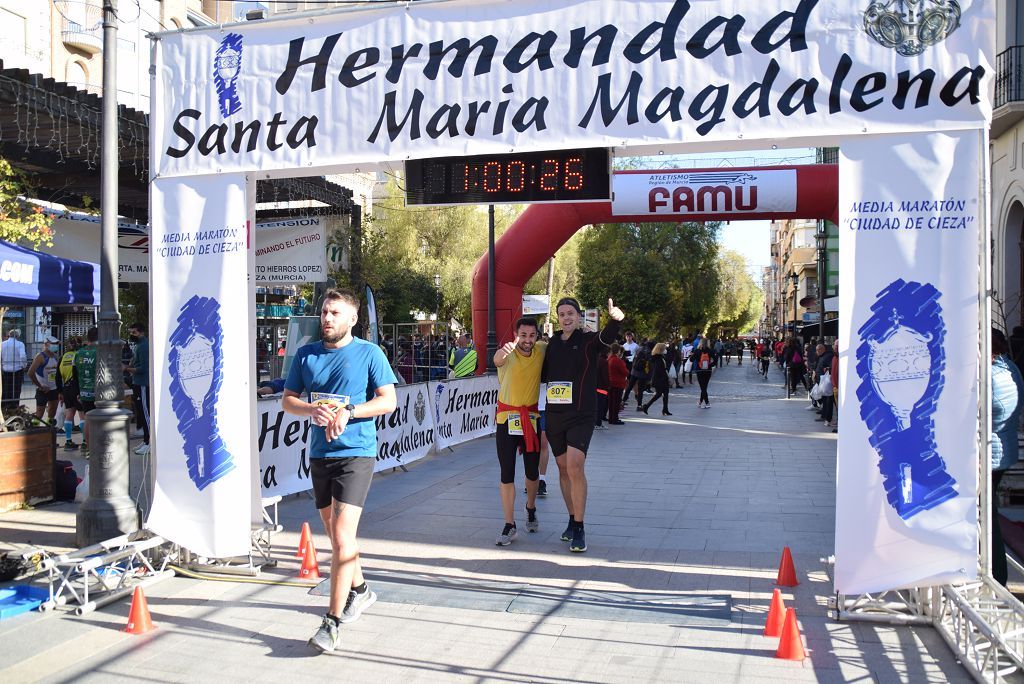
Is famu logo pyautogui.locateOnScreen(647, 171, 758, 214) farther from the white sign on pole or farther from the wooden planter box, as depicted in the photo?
the wooden planter box

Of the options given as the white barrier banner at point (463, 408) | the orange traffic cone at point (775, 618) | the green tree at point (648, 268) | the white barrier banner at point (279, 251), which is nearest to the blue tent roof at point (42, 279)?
the white barrier banner at point (463, 408)

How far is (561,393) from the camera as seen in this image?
6824mm

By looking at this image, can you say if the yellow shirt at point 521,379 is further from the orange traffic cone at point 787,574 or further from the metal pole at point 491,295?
the metal pole at point 491,295

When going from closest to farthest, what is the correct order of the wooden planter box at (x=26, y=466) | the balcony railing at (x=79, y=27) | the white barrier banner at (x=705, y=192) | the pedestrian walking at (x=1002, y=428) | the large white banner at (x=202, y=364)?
the pedestrian walking at (x=1002, y=428) → the large white banner at (x=202, y=364) → the wooden planter box at (x=26, y=466) → the white barrier banner at (x=705, y=192) → the balcony railing at (x=79, y=27)

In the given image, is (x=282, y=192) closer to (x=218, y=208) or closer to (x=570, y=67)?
(x=218, y=208)

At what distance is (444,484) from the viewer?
1020cm

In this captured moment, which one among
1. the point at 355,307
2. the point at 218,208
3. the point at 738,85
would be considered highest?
the point at 738,85

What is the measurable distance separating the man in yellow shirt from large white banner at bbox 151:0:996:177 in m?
1.77

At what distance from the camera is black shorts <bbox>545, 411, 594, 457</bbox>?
677 cm

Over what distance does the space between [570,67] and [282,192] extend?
9960mm

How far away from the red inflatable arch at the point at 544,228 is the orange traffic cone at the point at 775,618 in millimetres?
9356

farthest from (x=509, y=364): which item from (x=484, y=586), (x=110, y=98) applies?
(x=110, y=98)

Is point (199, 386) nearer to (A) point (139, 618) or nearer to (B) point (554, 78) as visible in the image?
(A) point (139, 618)

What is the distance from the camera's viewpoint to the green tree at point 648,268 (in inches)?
1518
